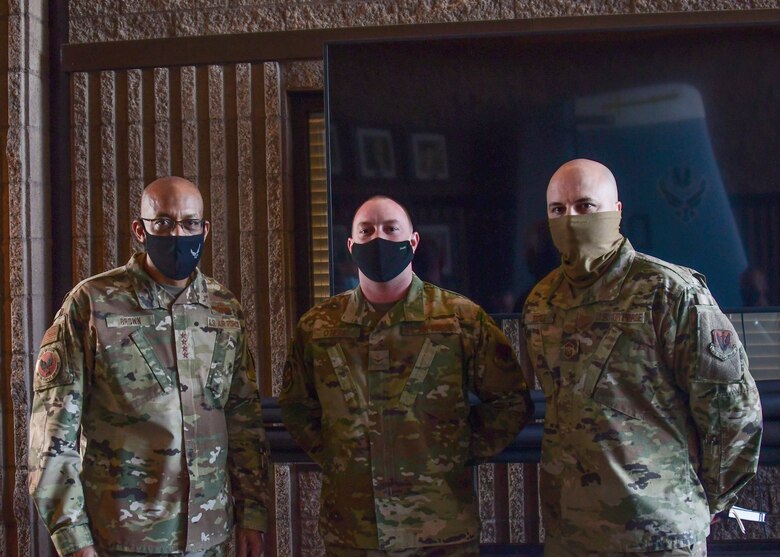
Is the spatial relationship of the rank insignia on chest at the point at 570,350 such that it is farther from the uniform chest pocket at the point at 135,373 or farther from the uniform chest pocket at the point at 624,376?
the uniform chest pocket at the point at 135,373

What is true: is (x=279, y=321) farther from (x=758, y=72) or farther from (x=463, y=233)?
(x=758, y=72)

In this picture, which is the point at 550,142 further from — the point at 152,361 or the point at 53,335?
the point at 53,335

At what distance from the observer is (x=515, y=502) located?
3539 millimetres

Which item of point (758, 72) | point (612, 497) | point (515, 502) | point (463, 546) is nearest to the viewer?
point (612, 497)

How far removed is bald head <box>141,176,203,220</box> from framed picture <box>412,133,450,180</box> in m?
1.24

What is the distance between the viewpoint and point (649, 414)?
79.7 inches

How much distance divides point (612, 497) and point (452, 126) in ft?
5.92

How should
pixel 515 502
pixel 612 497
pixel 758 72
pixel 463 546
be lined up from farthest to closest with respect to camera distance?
pixel 515 502 < pixel 758 72 < pixel 463 546 < pixel 612 497

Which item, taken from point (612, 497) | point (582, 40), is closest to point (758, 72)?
point (582, 40)

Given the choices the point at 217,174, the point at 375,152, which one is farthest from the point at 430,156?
the point at 217,174

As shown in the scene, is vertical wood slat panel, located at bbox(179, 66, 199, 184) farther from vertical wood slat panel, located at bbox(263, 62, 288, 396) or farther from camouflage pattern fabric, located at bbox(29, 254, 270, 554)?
camouflage pattern fabric, located at bbox(29, 254, 270, 554)

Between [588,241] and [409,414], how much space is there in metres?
0.70

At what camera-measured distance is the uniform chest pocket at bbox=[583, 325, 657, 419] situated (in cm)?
202

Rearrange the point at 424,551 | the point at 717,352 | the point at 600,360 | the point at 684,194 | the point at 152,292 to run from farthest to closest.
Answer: the point at 684,194 → the point at 152,292 → the point at 424,551 → the point at 600,360 → the point at 717,352
